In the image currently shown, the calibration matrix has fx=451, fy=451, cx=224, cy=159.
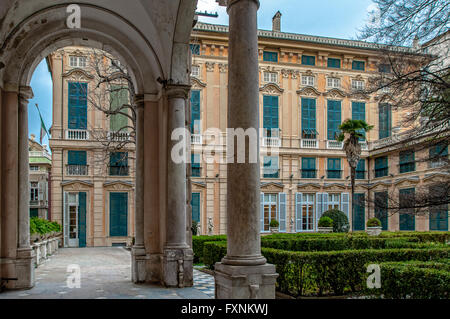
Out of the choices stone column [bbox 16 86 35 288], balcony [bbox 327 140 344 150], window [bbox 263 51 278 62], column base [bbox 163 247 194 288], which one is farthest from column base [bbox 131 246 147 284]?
balcony [bbox 327 140 344 150]

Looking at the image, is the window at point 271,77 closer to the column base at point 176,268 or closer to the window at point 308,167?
the window at point 308,167

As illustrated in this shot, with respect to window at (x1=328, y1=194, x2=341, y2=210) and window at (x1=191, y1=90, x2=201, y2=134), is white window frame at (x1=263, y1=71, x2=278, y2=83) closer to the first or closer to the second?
window at (x1=191, y1=90, x2=201, y2=134)

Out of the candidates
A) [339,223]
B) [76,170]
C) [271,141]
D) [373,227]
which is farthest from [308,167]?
[76,170]

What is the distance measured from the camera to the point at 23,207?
980 centimetres

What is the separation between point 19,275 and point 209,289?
4040 mm

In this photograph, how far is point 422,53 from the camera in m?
9.79

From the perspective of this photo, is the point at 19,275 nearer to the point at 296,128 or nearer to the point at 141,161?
the point at 141,161

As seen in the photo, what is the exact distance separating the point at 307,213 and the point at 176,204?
21012 mm

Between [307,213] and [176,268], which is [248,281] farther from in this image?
[307,213]

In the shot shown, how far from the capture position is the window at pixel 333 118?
1204 inches

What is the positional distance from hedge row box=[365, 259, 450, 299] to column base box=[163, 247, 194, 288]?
3.89 m

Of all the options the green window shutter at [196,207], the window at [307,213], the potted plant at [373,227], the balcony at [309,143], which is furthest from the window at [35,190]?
the potted plant at [373,227]
